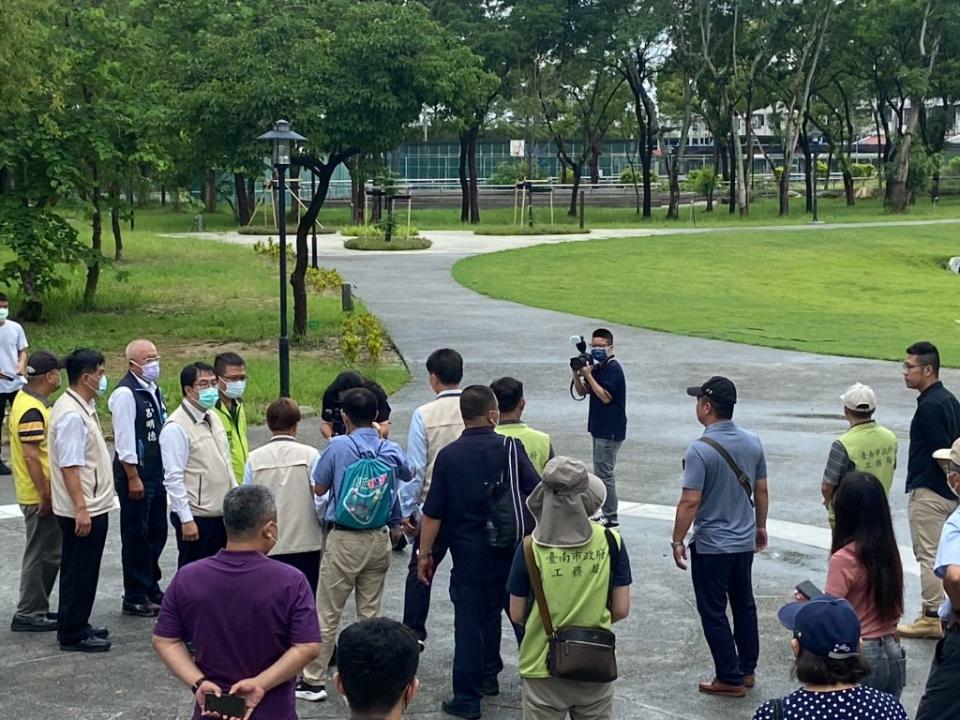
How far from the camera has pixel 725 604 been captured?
739 centimetres

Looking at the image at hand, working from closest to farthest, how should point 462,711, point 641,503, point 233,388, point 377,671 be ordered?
point 377,671, point 462,711, point 233,388, point 641,503

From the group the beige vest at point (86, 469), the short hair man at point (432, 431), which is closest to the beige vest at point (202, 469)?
the beige vest at point (86, 469)

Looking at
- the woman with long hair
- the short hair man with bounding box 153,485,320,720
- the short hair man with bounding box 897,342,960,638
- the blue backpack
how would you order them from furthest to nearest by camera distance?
the short hair man with bounding box 897,342,960,638 → the blue backpack → the woman with long hair → the short hair man with bounding box 153,485,320,720

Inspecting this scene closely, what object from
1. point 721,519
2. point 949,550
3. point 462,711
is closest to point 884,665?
point 949,550

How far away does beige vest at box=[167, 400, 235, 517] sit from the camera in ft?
25.9

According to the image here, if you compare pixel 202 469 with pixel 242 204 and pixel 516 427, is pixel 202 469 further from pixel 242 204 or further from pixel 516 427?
pixel 242 204

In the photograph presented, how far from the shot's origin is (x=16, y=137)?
21.8 m

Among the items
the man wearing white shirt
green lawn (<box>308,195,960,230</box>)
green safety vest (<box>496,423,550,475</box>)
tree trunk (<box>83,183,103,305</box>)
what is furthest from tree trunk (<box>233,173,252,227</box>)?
green safety vest (<box>496,423,550,475</box>)

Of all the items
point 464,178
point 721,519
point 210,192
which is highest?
point 464,178

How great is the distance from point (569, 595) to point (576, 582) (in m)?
0.06

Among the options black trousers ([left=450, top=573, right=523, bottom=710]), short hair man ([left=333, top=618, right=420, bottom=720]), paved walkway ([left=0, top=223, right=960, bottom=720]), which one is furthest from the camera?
paved walkway ([left=0, top=223, right=960, bottom=720])

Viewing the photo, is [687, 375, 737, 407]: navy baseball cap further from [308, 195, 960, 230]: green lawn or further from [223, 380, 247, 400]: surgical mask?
[308, 195, 960, 230]: green lawn

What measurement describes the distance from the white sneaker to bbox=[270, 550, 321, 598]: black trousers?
503mm

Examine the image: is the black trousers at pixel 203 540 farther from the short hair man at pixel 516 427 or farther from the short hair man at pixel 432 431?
the short hair man at pixel 516 427
